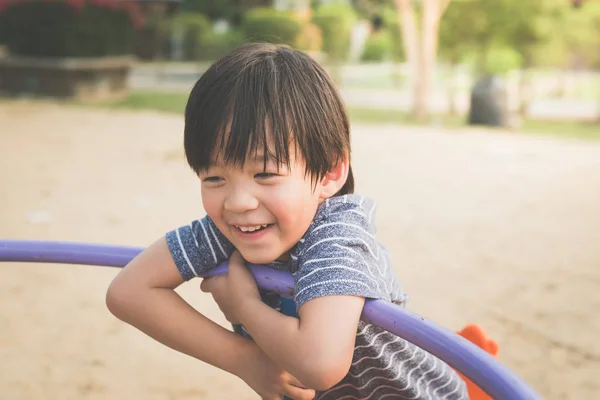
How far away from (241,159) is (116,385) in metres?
1.74

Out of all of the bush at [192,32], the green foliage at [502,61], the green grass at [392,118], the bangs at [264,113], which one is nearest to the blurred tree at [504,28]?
the green grass at [392,118]

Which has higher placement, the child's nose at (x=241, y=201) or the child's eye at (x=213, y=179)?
the child's eye at (x=213, y=179)

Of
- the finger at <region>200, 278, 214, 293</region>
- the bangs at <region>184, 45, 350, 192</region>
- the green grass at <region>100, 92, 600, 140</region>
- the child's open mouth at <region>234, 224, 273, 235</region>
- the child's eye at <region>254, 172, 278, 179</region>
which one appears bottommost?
the green grass at <region>100, 92, 600, 140</region>

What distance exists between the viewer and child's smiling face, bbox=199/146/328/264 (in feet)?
4.28

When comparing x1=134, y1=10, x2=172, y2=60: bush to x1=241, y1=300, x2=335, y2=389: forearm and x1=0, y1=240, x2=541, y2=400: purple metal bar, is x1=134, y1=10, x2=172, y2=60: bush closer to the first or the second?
x1=0, y1=240, x2=541, y2=400: purple metal bar

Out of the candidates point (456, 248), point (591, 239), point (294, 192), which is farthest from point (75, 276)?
point (591, 239)

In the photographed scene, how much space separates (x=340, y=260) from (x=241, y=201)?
21 cm

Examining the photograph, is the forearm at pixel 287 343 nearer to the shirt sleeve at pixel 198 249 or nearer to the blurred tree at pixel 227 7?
the shirt sleeve at pixel 198 249

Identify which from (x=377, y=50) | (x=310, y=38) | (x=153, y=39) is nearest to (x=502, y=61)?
(x=310, y=38)

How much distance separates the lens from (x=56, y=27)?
37.8ft

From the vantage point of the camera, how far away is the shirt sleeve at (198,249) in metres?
1.48

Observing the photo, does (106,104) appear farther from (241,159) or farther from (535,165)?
(241,159)

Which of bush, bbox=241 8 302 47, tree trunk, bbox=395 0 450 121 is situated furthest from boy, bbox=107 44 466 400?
bush, bbox=241 8 302 47

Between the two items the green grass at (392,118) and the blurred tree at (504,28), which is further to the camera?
the blurred tree at (504,28)
